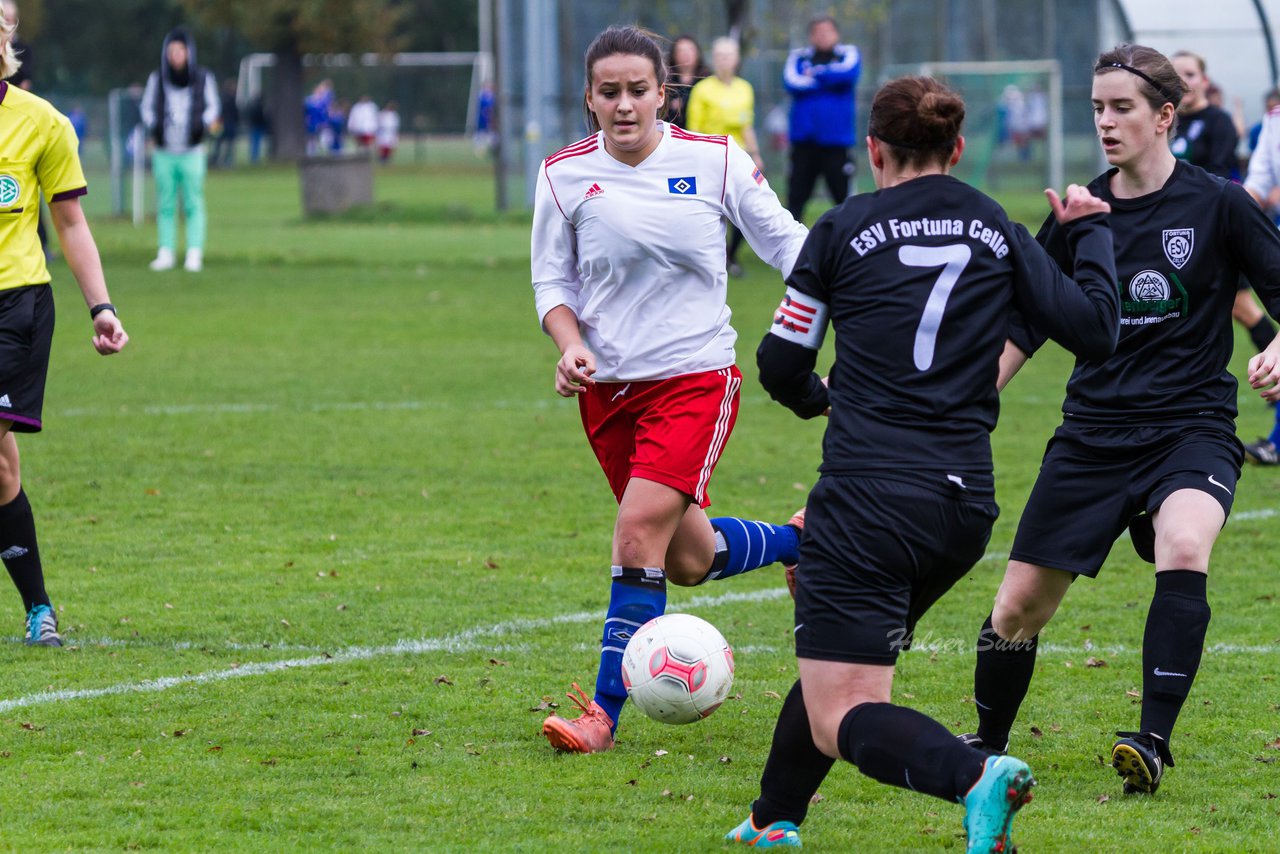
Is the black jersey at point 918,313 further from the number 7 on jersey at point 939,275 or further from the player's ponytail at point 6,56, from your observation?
the player's ponytail at point 6,56

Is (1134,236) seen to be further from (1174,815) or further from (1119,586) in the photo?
(1119,586)

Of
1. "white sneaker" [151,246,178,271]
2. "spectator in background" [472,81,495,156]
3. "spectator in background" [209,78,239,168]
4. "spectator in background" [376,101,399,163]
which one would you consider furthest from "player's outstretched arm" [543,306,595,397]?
"spectator in background" [376,101,399,163]

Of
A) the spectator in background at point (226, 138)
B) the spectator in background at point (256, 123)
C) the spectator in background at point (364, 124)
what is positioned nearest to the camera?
the spectator in background at point (226, 138)

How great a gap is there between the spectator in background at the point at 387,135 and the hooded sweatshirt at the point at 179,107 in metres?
35.2

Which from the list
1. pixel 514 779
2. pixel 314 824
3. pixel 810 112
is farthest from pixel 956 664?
pixel 810 112

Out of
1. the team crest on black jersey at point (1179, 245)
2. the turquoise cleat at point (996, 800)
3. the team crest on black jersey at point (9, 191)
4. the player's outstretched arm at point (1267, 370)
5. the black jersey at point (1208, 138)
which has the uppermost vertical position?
the team crest on black jersey at point (9, 191)

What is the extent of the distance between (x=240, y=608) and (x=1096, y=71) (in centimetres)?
351

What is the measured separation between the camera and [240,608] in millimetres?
6266

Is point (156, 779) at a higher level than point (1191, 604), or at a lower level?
lower

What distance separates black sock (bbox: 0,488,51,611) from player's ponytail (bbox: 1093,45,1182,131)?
3.69m

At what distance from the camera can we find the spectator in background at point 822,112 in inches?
637

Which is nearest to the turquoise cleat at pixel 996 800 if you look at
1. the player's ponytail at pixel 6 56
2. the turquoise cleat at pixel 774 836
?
the turquoise cleat at pixel 774 836

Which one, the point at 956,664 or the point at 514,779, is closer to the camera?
the point at 514,779

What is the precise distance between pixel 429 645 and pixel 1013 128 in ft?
74.6
